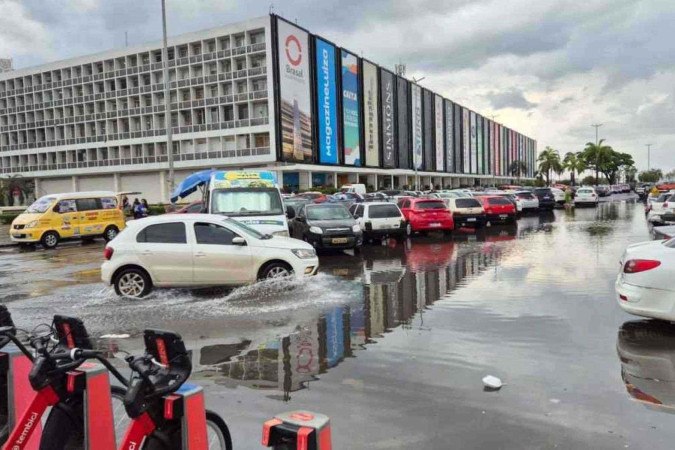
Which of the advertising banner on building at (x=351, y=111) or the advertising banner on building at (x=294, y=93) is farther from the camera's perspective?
the advertising banner on building at (x=351, y=111)

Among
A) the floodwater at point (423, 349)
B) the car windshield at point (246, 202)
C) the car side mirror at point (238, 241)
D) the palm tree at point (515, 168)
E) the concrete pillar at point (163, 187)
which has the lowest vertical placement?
the floodwater at point (423, 349)

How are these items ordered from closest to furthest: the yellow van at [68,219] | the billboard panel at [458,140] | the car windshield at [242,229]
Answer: the car windshield at [242,229], the yellow van at [68,219], the billboard panel at [458,140]

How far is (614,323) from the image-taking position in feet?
25.9

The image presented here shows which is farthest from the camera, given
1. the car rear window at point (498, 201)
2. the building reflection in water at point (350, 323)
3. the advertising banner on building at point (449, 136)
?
the advertising banner on building at point (449, 136)

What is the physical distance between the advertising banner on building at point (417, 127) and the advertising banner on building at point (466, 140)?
23.4 metres

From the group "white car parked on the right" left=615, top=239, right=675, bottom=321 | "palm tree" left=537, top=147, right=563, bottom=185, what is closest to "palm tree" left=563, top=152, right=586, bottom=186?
"palm tree" left=537, top=147, right=563, bottom=185

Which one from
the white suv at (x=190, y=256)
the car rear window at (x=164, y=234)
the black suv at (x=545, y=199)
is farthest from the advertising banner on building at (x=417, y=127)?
the car rear window at (x=164, y=234)

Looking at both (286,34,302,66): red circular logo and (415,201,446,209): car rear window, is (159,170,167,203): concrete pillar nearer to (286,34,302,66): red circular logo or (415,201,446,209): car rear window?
(286,34,302,66): red circular logo

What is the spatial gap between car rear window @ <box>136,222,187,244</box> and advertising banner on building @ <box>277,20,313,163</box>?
48.2 meters

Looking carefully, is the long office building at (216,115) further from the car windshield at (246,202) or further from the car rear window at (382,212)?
the car windshield at (246,202)

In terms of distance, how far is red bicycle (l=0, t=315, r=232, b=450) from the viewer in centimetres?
318

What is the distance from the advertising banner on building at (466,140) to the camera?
11306 cm

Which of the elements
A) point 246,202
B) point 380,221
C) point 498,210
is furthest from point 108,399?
point 498,210

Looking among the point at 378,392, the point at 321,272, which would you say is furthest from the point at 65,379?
the point at 321,272
